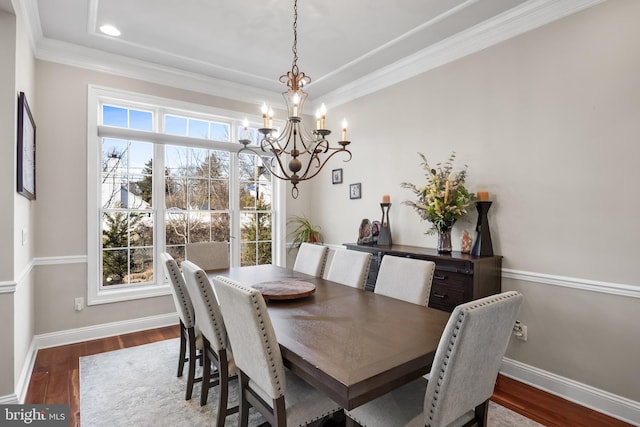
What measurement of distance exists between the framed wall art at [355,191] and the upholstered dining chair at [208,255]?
5.85ft

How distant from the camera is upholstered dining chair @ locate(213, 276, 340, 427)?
147 cm

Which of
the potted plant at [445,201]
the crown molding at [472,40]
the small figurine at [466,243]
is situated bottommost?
the small figurine at [466,243]

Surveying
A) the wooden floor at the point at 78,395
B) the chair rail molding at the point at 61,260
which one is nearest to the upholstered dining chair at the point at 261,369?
the wooden floor at the point at 78,395

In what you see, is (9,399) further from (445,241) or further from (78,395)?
(445,241)

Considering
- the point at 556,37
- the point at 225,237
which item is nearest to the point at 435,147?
the point at 556,37

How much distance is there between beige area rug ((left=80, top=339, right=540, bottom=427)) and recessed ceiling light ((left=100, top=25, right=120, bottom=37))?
3.04 metres

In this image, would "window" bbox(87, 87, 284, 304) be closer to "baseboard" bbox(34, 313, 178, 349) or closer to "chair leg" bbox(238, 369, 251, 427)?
"baseboard" bbox(34, 313, 178, 349)

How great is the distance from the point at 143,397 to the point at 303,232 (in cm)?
291

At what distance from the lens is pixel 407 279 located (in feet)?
7.73

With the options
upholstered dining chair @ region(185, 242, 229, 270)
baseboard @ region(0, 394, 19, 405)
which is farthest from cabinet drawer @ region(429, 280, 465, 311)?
baseboard @ region(0, 394, 19, 405)

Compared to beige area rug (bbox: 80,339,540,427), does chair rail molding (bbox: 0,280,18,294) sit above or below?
above

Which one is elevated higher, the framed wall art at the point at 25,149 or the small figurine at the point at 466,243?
the framed wall art at the point at 25,149

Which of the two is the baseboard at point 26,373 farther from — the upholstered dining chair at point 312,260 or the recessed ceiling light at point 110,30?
the recessed ceiling light at point 110,30

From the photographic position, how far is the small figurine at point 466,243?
3088 millimetres
